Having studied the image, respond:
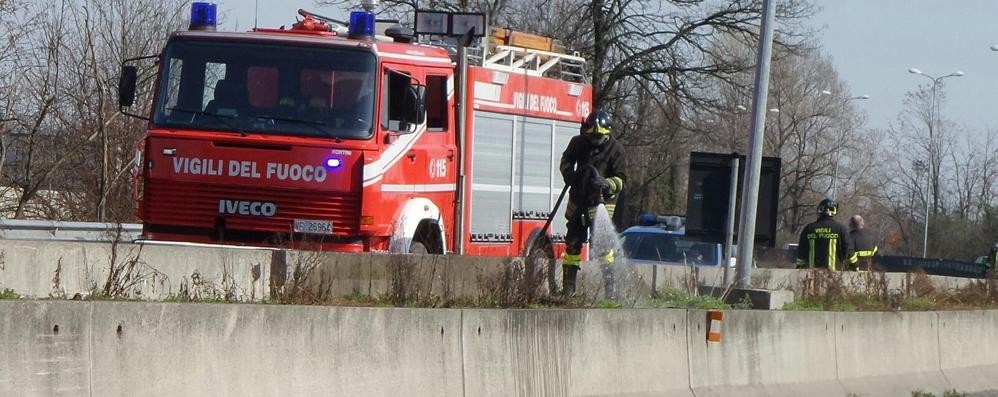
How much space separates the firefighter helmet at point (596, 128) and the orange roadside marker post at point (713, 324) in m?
2.41

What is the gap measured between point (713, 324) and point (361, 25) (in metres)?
5.42

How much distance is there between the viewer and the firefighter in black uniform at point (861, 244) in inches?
684

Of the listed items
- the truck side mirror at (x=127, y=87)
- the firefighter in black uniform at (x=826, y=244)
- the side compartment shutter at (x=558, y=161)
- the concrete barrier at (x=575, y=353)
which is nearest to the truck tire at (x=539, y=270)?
the concrete barrier at (x=575, y=353)

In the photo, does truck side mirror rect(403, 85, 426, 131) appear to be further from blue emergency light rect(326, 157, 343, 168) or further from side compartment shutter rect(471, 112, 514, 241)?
side compartment shutter rect(471, 112, 514, 241)

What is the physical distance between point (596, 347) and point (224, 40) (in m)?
6.17

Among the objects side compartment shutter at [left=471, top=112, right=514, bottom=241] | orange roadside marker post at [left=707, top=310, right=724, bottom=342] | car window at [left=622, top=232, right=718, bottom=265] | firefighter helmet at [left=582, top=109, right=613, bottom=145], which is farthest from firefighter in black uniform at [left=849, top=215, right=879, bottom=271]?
orange roadside marker post at [left=707, top=310, right=724, bottom=342]

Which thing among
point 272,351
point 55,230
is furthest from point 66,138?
point 272,351

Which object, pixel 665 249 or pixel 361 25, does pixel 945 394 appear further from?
pixel 665 249

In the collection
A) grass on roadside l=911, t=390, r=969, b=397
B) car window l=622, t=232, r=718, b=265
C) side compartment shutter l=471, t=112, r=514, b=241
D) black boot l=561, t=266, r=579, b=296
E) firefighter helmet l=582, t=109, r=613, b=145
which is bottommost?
grass on roadside l=911, t=390, r=969, b=397

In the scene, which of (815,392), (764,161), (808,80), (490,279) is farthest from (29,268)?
(808,80)

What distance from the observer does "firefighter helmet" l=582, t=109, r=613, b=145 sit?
12281mm

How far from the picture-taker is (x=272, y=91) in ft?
45.2

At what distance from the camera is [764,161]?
1556cm

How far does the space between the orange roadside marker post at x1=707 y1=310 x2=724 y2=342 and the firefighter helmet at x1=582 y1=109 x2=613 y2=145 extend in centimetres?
241
